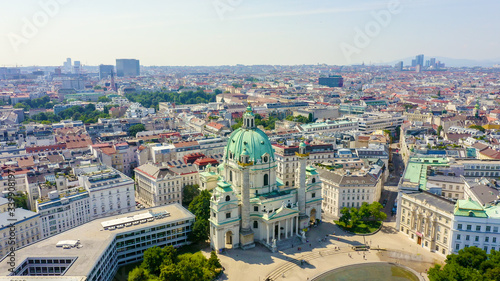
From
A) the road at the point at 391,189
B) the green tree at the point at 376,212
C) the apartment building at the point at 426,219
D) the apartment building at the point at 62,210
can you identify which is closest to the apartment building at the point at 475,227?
the apartment building at the point at 426,219

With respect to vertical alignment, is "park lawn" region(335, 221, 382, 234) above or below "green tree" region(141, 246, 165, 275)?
below

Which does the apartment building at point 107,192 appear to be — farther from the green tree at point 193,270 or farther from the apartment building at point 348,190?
the apartment building at point 348,190

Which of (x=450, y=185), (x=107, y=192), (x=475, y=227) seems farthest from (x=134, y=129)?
(x=475, y=227)

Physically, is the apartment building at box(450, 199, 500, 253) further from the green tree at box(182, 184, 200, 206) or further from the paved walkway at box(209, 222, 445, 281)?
the green tree at box(182, 184, 200, 206)

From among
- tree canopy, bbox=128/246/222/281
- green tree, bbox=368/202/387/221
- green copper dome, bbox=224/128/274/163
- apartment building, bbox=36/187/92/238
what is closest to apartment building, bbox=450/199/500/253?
green tree, bbox=368/202/387/221

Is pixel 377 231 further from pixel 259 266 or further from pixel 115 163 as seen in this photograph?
pixel 115 163

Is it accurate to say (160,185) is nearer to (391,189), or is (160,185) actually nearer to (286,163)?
(286,163)
